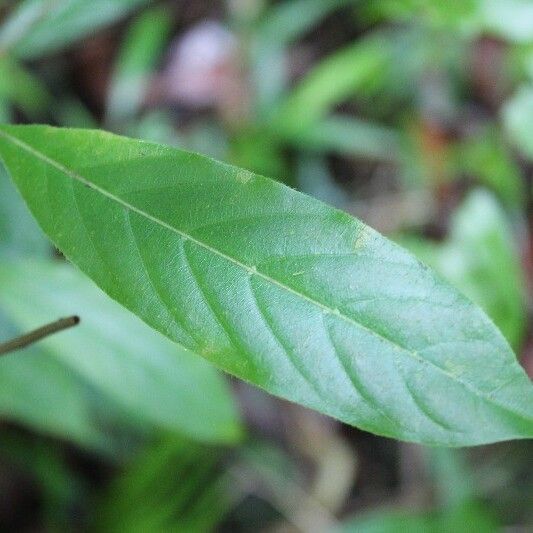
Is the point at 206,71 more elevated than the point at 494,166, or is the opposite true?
the point at 206,71

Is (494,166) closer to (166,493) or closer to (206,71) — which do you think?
(206,71)

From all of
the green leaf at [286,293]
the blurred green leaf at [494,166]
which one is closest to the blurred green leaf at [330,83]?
the blurred green leaf at [494,166]

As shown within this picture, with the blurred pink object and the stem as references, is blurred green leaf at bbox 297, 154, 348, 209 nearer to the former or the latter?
the blurred pink object

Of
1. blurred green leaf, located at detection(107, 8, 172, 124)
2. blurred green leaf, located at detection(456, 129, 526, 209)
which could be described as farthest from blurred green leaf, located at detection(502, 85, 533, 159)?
blurred green leaf, located at detection(107, 8, 172, 124)

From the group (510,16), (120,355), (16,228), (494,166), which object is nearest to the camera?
(120,355)

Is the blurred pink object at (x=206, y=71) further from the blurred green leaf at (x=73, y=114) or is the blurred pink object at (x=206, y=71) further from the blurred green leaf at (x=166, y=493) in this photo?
the blurred green leaf at (x=166, y=493)

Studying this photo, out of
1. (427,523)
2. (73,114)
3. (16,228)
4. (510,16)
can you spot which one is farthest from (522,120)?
(73,114)

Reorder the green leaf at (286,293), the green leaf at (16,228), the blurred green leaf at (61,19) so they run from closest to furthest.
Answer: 1. the green leaf at (286,293)
2. the blurred green leaf at (61,19)
3. the green leaf at (16,228)

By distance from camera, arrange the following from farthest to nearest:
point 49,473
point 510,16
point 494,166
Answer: point 494,166 → point 49,473 → point 510,16
